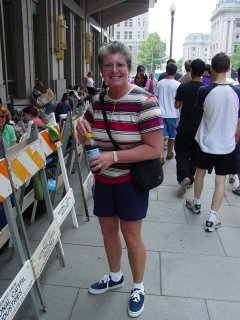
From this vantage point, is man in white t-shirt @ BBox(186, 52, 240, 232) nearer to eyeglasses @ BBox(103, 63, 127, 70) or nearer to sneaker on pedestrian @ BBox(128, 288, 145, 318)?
sneaker on pedestrian @ BBox(128, 288, 145, 318)

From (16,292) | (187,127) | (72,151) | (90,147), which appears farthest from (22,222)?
(187,127)

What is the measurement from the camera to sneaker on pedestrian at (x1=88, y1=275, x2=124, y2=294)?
109 inches

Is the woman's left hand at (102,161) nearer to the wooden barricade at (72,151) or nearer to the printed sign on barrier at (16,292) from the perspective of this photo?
the printed sign on barrier at (16,292)

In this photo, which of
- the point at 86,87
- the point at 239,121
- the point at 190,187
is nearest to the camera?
the point at 239,121

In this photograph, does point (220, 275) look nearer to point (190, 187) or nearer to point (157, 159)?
point (157, 159)

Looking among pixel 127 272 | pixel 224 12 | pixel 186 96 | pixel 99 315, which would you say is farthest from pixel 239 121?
pixel 224 12

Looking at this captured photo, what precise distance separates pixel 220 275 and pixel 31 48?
387 inches

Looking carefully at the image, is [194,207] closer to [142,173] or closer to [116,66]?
[142,173]

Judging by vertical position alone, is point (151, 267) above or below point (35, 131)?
below

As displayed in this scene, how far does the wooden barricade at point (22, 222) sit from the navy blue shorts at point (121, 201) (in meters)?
0.55

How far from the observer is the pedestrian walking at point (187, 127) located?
4.82m

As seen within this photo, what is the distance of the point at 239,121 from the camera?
153 inches

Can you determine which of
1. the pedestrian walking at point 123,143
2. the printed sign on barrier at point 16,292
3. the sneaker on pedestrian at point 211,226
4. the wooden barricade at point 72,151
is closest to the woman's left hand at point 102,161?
the pedestrian walking at point 123,143

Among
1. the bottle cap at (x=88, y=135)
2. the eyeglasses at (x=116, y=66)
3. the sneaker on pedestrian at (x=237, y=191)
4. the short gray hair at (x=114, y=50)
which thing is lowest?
the sneaker on pedestrian at (x=237, y=191)
